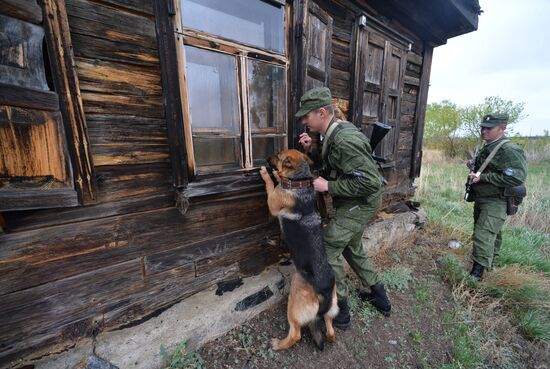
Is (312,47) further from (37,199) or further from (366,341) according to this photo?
(366,341)

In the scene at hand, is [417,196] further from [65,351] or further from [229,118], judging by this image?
[65,351]

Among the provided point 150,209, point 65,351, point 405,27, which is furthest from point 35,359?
point 405,27

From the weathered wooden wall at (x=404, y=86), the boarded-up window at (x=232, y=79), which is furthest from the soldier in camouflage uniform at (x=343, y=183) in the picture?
the weathered wooden wall at (x=404, y=86)

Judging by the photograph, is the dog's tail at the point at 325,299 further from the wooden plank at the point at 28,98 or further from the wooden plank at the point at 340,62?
the wooden plank at the point at 340,62

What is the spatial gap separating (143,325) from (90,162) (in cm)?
146

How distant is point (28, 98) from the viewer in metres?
1.33

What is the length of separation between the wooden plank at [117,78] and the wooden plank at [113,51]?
0.12ft

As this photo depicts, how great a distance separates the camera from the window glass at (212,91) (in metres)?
2.20

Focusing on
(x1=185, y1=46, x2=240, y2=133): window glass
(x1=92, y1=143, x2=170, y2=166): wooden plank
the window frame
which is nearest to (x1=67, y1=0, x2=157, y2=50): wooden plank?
(x1=185, y1=46, x2=240, y2=133): window glass

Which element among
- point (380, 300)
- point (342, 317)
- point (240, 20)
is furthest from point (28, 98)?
point (380, 300)

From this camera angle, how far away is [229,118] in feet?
8.05

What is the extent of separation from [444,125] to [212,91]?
20.9m

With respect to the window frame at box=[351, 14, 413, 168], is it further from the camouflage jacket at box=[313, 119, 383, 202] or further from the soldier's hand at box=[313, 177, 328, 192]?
the soldier's hand at box=[313, 177, 328, 192]

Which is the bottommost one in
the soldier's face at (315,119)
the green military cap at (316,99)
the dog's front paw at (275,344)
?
the dog's front paw at (275,344)
